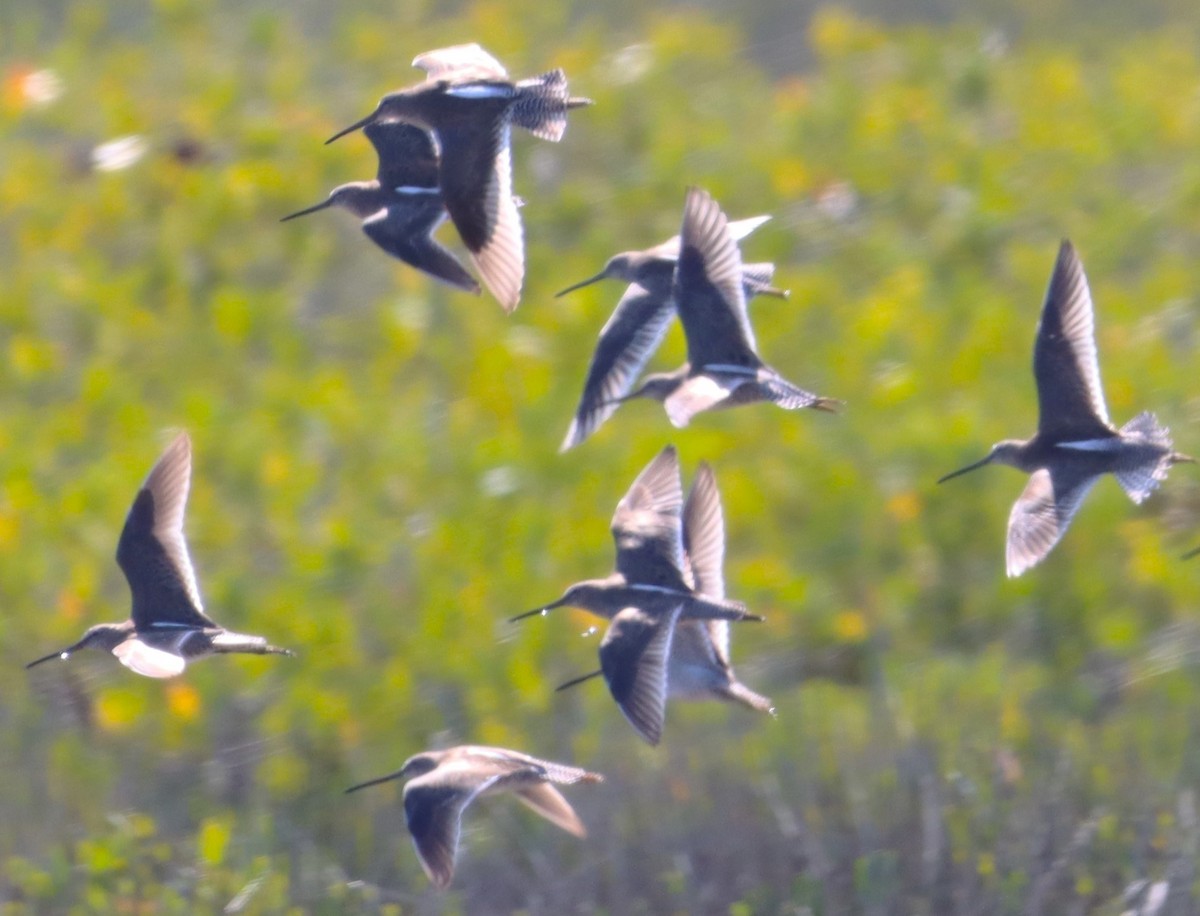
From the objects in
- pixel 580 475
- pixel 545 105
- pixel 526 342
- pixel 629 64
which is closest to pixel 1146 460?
pixel 545 105

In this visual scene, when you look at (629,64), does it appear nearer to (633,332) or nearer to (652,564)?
(633,332)

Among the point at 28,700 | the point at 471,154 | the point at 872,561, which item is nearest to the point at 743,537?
the point at 872,561

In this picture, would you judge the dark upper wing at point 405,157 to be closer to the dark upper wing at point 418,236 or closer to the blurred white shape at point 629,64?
the dark upper wing at point 418,236

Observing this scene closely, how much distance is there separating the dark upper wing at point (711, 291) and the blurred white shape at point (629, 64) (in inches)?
147

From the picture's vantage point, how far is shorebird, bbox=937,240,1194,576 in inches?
112

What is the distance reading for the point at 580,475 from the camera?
470cm

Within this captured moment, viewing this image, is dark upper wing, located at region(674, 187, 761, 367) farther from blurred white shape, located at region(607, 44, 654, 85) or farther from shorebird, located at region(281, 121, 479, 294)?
blurred white shape, located at region(607, 44, 654, 85)

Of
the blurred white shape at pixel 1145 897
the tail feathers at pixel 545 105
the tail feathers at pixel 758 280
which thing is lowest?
the blurred white shape at pixel 1145 897

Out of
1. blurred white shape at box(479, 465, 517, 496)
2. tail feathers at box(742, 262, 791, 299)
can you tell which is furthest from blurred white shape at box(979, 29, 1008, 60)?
tail feathers at box(742, 262, 791, 299)

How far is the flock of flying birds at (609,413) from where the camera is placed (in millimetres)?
2539

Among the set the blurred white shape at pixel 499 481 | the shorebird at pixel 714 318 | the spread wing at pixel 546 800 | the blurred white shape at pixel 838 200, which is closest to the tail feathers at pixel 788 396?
the shorebird at pixel 714 318

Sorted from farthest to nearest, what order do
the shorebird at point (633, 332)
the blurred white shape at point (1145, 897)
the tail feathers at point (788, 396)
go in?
1. the blurred white shape at point (1145, 897)
2. the shorebird at point (633, 332)
3. the tail feathers at point (788, 396)

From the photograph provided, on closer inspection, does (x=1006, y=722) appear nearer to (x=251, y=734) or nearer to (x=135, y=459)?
(x=251, y=734)

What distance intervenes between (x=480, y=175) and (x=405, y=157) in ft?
0.91
